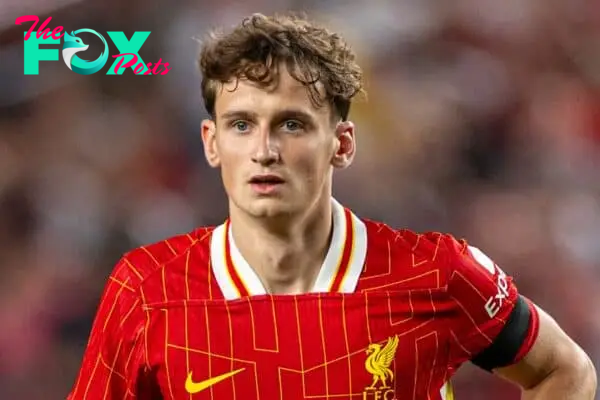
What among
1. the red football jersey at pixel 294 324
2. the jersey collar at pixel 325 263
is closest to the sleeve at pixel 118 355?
the red football jersey at pixel 294 324

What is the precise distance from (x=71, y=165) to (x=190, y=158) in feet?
1.18

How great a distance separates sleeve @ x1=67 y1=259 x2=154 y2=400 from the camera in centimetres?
166

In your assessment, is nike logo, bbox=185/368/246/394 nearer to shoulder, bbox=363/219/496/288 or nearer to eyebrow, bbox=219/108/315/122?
shoulder, bbox=363/219/496/288

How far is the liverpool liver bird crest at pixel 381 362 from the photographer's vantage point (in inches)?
65.2

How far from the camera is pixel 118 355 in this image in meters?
1.67

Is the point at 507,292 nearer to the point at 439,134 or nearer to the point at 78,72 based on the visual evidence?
the point at 439,134

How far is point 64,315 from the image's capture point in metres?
2.89

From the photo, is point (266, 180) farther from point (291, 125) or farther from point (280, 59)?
point (280, 59)

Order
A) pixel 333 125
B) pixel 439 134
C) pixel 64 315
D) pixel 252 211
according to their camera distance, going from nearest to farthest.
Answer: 1. pixel 252 211
2. pixel 333 125
3. pixel 64 315
4. pixel 439 134

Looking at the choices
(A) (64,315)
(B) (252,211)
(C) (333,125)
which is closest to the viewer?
(B) (252,211)

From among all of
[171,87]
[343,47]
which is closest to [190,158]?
[171,87]

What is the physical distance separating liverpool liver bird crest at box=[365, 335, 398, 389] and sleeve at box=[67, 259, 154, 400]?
15.0 inches

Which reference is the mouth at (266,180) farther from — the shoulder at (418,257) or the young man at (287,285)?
the shoulder at (418,257)

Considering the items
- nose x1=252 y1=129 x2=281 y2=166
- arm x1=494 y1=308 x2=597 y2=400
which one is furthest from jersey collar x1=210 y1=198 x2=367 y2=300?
arm x1=494 y1=308 x2=597 y2=400
